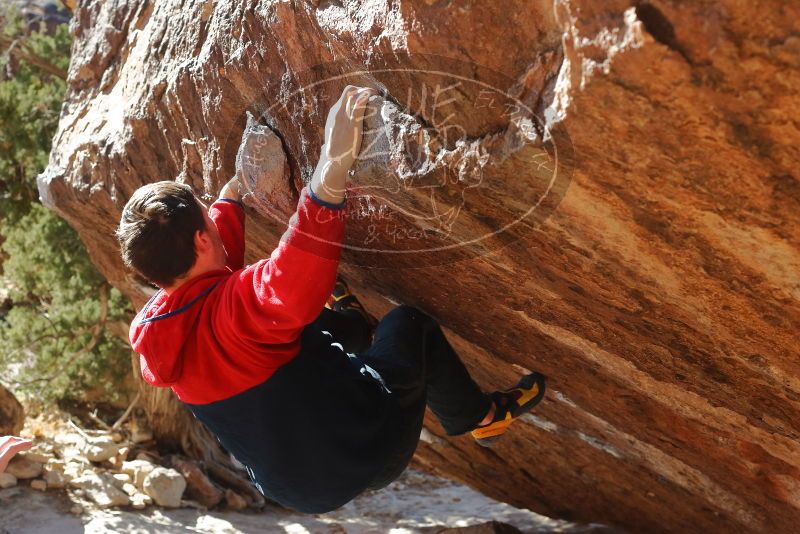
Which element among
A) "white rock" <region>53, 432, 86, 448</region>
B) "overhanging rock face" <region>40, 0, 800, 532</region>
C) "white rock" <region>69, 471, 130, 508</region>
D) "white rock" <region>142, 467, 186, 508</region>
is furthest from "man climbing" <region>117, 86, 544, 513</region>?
"white rock" <region>53, 432, 86, 448</region>

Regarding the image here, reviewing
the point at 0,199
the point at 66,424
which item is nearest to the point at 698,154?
the point at 66,424

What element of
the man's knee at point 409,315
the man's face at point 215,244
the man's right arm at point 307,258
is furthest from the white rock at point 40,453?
the man's right arm at point 307,258

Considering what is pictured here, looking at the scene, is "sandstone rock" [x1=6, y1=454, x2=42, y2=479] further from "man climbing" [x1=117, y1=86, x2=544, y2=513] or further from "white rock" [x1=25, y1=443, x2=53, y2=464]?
"man climbing" [x1=117, y1=86, x2=544, y2=513]

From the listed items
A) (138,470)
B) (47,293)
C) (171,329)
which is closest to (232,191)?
(171,329)

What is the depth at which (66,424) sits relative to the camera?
6.90 metres

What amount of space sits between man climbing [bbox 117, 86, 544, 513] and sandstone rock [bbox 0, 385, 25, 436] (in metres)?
4.02

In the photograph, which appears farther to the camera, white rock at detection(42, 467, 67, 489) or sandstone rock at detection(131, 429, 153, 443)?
sandstone rock at detection(131, 429, 153, 443)

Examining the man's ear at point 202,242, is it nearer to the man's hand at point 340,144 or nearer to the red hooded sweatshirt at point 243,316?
the red hooded sweatshirt at point 243,316

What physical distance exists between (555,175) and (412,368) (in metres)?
1.06

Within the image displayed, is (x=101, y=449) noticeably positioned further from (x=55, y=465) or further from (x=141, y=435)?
(x=141, y=435)

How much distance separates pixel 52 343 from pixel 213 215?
15.5 ft

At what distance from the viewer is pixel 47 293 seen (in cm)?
703

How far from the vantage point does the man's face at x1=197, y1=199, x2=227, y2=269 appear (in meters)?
2.22

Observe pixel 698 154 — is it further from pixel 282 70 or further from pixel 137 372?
pixel 137 372
